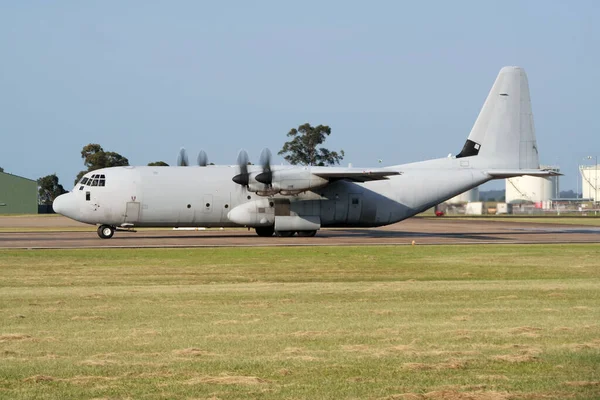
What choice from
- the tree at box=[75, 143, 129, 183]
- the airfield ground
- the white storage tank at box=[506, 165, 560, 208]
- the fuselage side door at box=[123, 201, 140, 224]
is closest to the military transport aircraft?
the fuselage side door at box=[123, 201, 140, 224]

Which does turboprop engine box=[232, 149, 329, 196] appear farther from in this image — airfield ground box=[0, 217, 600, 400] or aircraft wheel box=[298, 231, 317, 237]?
airfield ground box=[0, 217, 600, 400]

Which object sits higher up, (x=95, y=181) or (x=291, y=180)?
(x=291, y=180)

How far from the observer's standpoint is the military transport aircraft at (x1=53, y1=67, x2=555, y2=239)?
38.6m

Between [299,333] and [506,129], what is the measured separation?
116 ft

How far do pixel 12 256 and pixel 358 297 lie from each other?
15.7m

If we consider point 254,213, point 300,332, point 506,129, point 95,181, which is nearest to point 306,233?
point 254,213

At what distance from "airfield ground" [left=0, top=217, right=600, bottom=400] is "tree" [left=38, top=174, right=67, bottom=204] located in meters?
124

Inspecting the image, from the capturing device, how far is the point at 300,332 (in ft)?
38.2

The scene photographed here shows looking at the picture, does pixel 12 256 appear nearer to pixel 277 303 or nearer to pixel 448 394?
pixel 277 303

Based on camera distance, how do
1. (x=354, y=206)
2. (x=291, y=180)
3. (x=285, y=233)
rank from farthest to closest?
1. (x=354, y=206)
2. (x=285, y=233)
3. (x=291, y=180)

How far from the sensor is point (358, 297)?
16109 mm

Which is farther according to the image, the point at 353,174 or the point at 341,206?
the point at 341,206

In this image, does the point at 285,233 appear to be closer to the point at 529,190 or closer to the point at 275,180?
the point at 275,180

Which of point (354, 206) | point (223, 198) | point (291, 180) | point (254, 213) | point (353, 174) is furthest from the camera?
point (354, 206)
